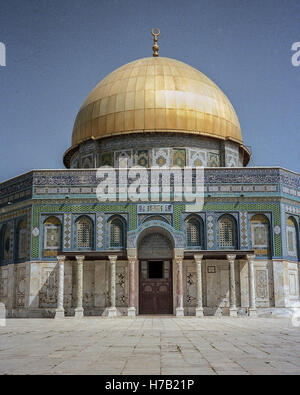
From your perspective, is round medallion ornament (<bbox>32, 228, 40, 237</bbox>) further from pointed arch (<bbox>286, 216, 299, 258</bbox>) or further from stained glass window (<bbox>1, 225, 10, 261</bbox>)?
pointed arch (<bbox>286, 216, 299, 258</bbox>)

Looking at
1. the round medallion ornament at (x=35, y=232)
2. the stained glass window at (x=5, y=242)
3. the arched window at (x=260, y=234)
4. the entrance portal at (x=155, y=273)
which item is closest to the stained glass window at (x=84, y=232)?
the round medallion ornament at (x=35, y=232)

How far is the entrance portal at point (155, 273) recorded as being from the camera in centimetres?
2245

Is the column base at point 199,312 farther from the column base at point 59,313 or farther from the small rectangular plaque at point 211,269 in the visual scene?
the column base at point 59,313

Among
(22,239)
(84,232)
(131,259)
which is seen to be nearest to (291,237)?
(131,259)

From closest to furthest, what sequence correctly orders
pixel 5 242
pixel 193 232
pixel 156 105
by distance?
pixel 193 232
pixel 5 242
pixel 156 105

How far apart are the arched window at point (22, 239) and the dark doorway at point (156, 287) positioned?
16.5 ft

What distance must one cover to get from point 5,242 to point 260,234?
1128 centimetres

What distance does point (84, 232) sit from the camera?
74.3 ft

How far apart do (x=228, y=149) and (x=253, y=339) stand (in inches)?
640

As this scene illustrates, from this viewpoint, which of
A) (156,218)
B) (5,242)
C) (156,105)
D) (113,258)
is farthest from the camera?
(156,105)

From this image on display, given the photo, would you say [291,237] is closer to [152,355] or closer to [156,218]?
[156,218]

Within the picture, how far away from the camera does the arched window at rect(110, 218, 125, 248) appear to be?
22453 mm

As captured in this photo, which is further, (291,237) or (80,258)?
(291,237)

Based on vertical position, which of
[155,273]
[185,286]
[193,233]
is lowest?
[185,286]
